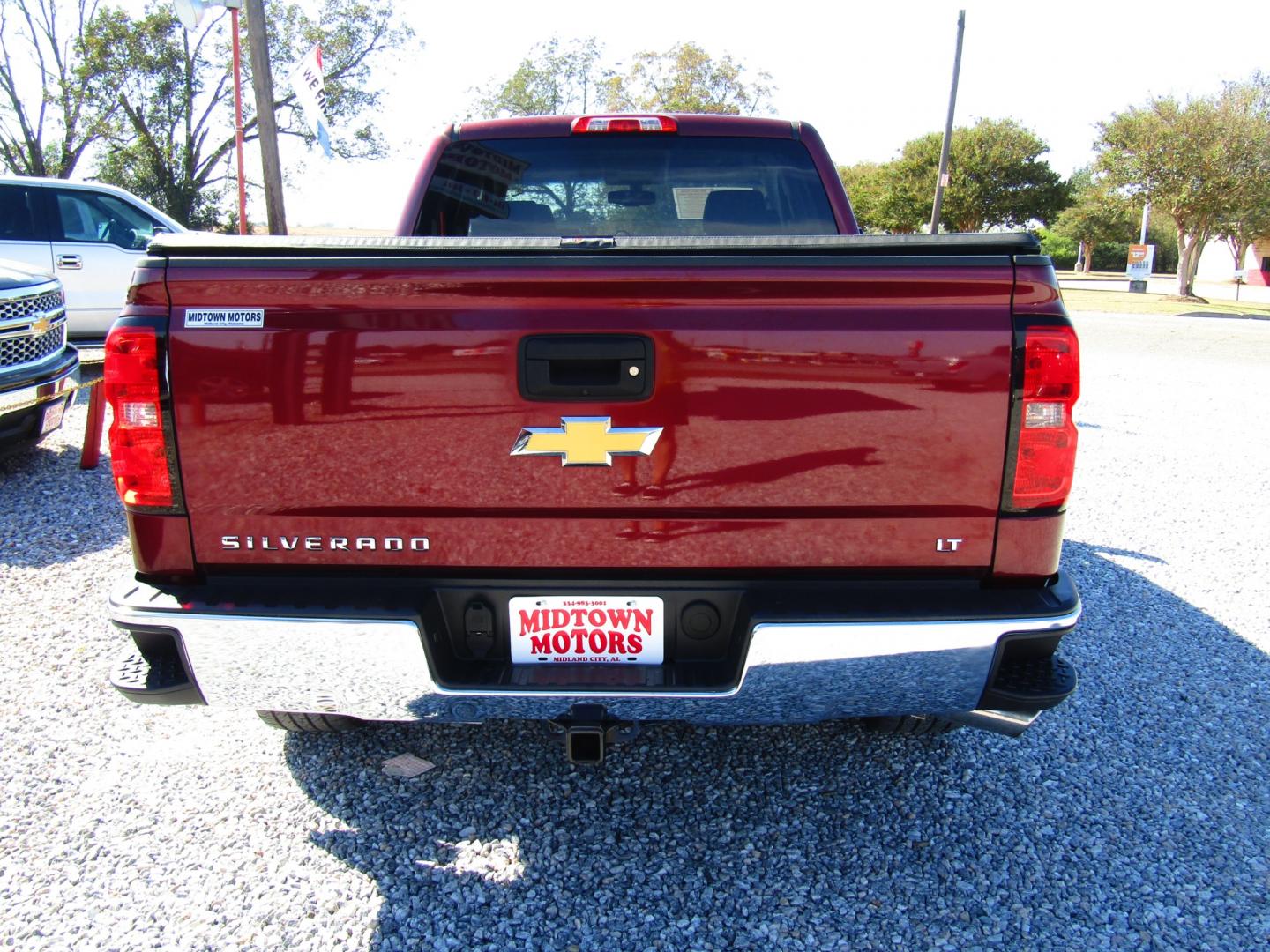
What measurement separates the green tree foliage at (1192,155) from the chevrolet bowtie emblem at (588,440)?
28397 millimetres

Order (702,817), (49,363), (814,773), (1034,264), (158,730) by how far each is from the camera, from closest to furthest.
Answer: (1034,264), (702,817), (814,773), (158,730), (49,363)

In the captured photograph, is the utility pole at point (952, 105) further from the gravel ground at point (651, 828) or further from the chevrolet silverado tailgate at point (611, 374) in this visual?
the chevrolet silverado tailgate at point (611, 374)

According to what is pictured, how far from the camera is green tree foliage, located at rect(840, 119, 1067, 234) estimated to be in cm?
3675

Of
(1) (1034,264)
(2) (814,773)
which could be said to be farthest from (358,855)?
(1) (1034,264)

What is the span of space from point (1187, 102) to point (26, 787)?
99.4 feet

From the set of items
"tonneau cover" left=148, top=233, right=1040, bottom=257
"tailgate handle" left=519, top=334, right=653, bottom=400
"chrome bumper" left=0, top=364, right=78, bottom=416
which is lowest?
"chrome bumper" left=0, top=364, right=78, bottom=416

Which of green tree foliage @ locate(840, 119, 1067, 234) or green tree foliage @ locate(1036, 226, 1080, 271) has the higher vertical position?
green tree foliage @ locate(840, 119, 1067, 234)

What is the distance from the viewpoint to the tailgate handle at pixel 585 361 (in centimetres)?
209

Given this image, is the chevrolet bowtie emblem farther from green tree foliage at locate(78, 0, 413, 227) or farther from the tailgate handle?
green tree foliage at locate(78, 0, 413, 227)

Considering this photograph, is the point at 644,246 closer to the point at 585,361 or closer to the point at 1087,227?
the point at 585,361

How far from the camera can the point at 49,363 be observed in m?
6.21

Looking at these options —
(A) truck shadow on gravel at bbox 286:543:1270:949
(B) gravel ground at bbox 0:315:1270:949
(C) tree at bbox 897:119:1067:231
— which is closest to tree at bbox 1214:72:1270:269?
(C) tree at bbox 897:119:1067:231

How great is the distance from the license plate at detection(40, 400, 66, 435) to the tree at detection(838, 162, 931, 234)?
113ft

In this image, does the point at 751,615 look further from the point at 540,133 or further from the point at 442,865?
the point at 540,133
